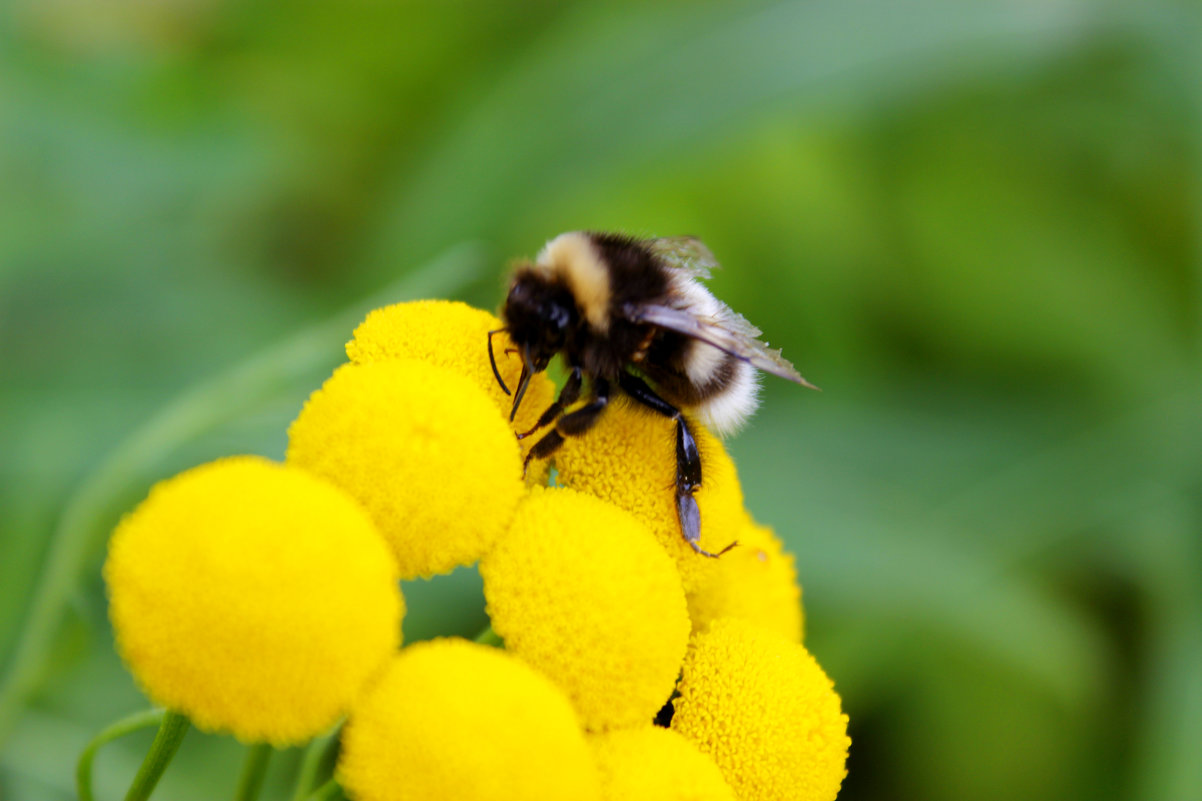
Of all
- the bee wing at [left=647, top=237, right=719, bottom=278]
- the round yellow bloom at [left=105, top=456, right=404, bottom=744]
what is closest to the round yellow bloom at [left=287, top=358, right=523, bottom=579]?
the round yellow bloom at [left=105, top=456, right=404, bottom=744]

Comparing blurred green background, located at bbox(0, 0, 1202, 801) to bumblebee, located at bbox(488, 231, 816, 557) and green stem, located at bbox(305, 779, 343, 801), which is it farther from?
green stem, located at bbox(305, 779, 343, 801)

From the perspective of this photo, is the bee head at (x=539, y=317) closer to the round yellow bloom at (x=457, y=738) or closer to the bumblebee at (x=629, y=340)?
the bumblebee at (x=629, y=340)

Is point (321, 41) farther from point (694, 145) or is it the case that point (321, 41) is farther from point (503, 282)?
point (503, 282)

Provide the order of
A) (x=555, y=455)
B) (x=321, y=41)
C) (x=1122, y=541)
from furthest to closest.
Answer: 1. (x=321, y=41)
2. (x=1122, y=541)
3. (x=555, y=455)

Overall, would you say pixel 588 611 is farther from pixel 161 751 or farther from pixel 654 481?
pixel 161 751

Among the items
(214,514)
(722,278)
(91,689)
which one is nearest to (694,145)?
(722,278)

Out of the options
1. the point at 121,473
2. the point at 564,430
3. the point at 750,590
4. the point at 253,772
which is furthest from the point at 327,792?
the point at 121,473

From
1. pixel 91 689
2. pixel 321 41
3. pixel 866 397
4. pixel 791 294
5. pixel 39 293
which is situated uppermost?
pixel 321 41
